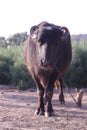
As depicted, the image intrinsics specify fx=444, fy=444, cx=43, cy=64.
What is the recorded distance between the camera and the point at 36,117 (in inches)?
401

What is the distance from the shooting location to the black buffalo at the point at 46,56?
31.9 ft

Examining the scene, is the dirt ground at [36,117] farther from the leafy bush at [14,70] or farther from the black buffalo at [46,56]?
the leafy bush at [14,70]

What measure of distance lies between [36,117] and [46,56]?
5.07ft

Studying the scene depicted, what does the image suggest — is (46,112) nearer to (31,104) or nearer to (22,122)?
(22,122)

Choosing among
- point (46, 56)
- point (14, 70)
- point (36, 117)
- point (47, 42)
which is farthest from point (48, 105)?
point (14, 70)

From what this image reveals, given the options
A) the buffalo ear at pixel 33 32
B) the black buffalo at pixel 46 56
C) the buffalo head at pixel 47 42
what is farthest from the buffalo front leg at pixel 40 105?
the buffalo ear at pixel 33 32

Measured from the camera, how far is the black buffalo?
971 cm

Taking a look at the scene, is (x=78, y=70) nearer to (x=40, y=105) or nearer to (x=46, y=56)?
(x=40, y=105)

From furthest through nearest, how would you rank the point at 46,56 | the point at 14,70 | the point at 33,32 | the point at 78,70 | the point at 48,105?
the point at 14,70
the point at 78,70
the point at 48,105
the point at 33,32
the point at 46,56

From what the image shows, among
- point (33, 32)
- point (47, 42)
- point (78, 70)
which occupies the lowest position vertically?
point (78, 70)

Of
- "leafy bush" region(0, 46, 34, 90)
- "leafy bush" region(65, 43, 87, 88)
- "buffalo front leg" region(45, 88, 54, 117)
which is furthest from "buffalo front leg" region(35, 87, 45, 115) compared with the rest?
"leafy bush" region(65, 43, 87, 88)

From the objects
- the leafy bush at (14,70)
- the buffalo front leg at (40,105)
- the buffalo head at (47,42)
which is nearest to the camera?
the buffalo head at (47,42)

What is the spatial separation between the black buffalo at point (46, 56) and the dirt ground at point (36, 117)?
0.41 m

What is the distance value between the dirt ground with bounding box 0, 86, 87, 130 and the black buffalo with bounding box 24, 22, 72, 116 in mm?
406
